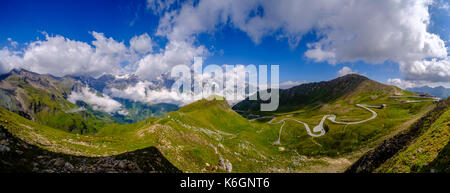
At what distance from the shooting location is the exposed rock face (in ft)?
47.3

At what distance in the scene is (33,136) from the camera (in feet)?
71.3

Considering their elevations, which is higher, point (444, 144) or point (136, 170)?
point (444, 144)

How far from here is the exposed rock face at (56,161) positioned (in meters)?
14.4

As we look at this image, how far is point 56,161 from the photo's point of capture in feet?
57.3

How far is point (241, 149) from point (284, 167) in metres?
17.8
